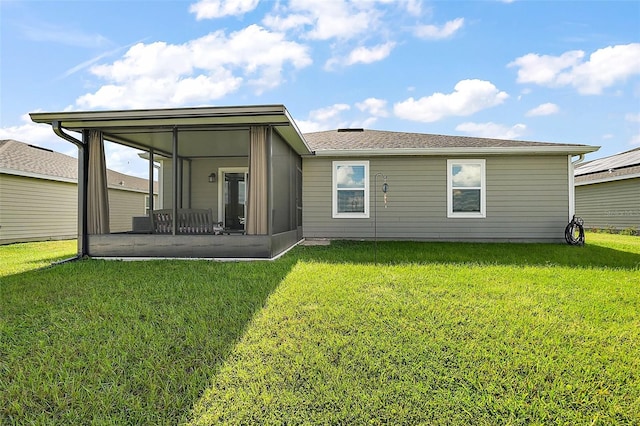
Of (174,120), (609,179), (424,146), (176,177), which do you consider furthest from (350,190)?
(609,179)

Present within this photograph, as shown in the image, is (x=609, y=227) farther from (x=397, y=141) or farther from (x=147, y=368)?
(x=147, y=368)

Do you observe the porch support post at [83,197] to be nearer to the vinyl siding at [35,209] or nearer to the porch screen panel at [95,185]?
the porch screen panel at [95,185]

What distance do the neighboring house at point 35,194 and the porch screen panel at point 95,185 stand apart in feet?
17.6

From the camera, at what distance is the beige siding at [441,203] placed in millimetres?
9656

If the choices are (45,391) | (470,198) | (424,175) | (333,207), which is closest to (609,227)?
(470,198)

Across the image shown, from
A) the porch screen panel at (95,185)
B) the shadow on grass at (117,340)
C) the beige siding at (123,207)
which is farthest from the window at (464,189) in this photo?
the beige siding at (123,207)

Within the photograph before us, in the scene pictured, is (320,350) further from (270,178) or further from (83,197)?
(83,197)

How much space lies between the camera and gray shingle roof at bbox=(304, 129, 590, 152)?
9.73 meters

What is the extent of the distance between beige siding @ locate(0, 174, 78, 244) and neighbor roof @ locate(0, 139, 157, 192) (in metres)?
0.26

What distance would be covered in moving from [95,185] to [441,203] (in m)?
8.02

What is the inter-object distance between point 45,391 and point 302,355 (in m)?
1.53

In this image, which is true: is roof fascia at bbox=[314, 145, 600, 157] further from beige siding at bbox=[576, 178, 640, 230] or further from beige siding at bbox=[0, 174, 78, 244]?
beige siding at bbox=[0, 174, 78, 244]

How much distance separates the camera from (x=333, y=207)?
1010 cm

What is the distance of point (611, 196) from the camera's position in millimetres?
14914
